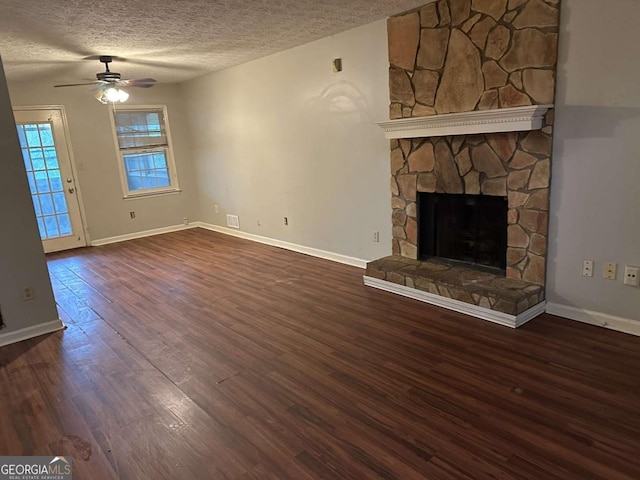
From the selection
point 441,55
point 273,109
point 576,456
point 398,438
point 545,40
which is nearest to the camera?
point 576,456

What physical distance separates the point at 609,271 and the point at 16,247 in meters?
4.45

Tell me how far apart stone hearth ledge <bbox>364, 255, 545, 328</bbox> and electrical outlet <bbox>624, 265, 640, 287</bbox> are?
0.57 m

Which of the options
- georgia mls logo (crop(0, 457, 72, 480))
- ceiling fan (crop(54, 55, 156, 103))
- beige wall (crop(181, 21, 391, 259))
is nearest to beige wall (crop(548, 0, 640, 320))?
beige wall (crop(181, 21, 391, 259))

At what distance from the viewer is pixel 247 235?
667 centimetres

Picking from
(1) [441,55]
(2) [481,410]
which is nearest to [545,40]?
(1) [441,55]

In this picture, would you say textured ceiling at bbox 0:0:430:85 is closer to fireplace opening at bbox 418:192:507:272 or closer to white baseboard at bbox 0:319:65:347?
fireplace opening at bbox 418:192:507:272

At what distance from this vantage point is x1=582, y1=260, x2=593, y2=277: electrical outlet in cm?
308

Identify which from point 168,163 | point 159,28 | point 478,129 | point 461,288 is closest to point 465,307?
Answer: point 461,288

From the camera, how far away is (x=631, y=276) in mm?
2885

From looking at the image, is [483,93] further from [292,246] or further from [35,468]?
[35,468]

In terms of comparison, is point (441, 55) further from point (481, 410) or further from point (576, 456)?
point (576, 456)

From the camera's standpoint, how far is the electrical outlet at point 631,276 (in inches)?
113

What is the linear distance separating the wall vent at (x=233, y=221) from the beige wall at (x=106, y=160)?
3.79 feet

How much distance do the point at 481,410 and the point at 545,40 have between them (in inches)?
99.3
